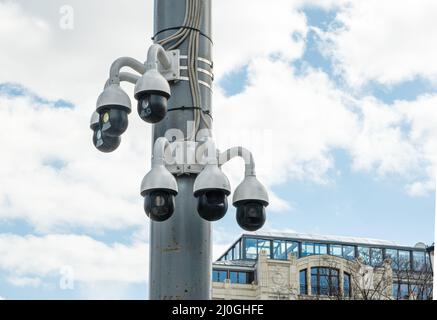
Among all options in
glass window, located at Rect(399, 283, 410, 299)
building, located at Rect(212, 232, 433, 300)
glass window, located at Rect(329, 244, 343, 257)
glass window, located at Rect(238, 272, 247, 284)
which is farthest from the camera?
glass window, located at Rect(329, 244, 343, 257)

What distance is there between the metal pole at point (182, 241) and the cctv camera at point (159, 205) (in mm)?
481

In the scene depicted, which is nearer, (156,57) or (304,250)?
(156,57)

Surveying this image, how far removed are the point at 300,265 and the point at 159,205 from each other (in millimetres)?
47335

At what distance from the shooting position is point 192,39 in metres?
7.47

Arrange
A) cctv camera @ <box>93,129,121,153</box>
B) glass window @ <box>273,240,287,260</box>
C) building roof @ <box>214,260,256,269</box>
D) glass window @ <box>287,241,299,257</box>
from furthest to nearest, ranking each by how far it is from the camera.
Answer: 1. glass window @ <box>287,241,299,257</box>
2. glass window @ <box>273,240,287,260</box>
3. building roof @ <box>214,260,256,269</box>
4. cctv camera @ <box>93,129,121,153</box>

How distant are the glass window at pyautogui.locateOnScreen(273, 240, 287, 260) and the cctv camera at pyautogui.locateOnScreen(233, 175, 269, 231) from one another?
50.9 meters

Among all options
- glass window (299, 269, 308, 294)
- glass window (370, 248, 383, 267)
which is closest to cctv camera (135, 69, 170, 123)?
glass window (299, 269, 308, 294)

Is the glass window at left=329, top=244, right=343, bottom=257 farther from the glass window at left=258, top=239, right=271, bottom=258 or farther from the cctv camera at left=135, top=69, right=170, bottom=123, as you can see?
the cctv camera at left=135, top=69, right=170, bottom=123

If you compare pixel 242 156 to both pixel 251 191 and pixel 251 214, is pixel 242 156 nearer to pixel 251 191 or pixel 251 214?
pixel 251 191

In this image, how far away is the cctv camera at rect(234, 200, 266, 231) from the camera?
688 cm

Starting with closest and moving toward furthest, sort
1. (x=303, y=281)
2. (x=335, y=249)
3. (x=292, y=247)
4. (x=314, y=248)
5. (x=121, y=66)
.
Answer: (x=121, y=66), (x=303, y=281), (x=292, y=247), (x=314, y=248), (x=335, y=249)

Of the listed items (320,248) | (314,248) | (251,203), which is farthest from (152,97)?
(320,248)

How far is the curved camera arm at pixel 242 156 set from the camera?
23.1ft
